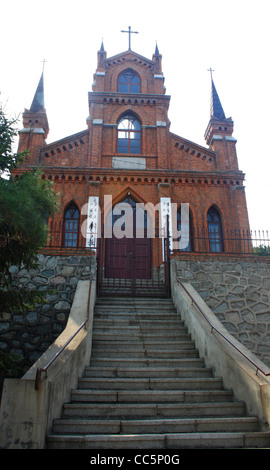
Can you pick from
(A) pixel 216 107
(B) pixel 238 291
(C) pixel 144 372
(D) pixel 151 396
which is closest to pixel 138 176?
(A) pixel 216 107

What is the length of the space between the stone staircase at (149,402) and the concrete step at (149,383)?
15 millimetres

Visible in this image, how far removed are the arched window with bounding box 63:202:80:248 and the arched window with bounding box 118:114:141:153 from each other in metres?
3.69

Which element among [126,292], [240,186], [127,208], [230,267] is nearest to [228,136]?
[240,186]

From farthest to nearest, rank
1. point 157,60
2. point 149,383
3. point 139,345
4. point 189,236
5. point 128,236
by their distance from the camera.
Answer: point 157,60
point 189,236
point 128,236
point 139,345
point 149,383

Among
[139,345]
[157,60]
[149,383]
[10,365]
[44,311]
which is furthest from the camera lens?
[157,60]

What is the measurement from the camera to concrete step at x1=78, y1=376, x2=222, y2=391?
576 cm

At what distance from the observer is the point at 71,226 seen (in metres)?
14.8

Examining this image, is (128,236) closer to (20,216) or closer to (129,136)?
(129,136)

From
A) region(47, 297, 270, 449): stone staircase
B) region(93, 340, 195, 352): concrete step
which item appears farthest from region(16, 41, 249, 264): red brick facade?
region(47, 297, 270, 449): stone staircase

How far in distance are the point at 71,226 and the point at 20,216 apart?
962 centimetres

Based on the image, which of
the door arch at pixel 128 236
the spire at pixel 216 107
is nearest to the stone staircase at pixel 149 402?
the door arch at pixel 128 236

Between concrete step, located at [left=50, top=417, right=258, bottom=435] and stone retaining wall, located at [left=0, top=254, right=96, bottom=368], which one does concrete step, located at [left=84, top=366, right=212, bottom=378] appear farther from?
stone retaining wall, located at [left=0, top=254, right=96, bottom=368]

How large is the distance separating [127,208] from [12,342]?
8.15 m

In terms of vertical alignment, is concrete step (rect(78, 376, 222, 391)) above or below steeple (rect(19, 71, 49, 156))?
below
